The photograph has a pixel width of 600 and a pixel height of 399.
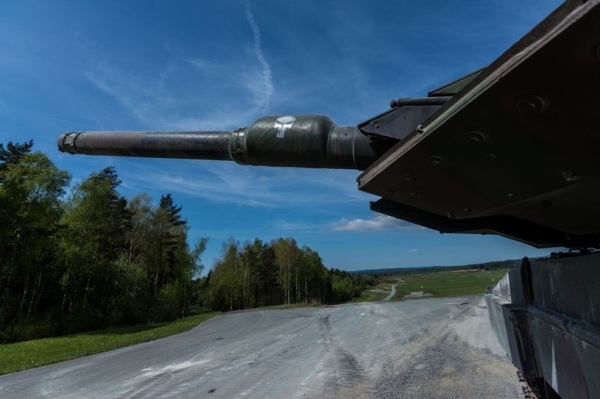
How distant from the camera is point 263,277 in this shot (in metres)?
61.6

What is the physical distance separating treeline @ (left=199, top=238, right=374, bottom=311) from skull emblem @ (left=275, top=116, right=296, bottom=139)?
55.1 meters

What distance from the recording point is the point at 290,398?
632cm

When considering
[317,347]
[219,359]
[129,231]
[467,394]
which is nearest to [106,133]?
[467,394]

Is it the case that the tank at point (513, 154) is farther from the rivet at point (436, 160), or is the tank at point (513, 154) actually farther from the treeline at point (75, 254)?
the treeline at point (75, 254)

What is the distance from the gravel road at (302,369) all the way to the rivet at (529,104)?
20.1 ft

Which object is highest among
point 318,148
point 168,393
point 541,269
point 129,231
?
point 129,231

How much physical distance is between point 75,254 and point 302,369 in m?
24.5

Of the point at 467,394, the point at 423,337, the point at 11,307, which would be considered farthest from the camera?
the point at 11,307

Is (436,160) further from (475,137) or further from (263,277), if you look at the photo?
(263,277)

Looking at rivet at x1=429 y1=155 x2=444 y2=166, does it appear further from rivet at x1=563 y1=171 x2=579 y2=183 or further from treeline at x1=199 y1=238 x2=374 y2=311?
treeline at x1=199 y1=238 x2=374 y2=311

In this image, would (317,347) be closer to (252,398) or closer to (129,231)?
(252,398)

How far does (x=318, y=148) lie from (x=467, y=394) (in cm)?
563

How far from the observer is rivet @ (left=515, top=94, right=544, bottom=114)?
1.10 m

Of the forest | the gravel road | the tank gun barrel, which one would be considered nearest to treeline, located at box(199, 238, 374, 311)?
the forest
